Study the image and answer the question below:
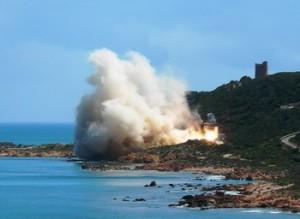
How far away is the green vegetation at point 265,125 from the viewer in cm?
12875

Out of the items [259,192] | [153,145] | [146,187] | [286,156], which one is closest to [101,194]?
[146,187]

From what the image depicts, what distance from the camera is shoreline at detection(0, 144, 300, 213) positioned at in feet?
279

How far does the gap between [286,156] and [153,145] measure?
130 ft

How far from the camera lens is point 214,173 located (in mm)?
123688

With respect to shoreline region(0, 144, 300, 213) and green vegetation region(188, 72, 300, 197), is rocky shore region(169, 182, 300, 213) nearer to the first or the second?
shoreline region(0, 144, 300, 213)

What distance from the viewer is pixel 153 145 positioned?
167 meters

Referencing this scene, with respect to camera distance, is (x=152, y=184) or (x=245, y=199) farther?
(x=152, y=184)

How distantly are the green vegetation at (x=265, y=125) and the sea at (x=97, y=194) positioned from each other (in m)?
12.4

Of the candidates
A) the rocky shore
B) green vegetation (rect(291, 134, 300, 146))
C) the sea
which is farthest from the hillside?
the rocky shore

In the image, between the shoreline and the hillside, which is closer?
the shoreline

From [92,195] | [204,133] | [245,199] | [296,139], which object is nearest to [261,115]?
[204,133]

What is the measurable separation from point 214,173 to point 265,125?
152 ft

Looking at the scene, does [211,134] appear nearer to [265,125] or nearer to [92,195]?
[265,125]

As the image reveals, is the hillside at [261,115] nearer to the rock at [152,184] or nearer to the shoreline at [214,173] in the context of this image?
the shoreline at [214,173]
